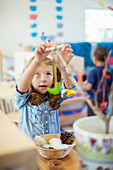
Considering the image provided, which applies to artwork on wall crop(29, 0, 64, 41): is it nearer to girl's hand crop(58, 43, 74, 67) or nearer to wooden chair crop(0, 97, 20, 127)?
wooden chair crop(0, 97, 20, 127)

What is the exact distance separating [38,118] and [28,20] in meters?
3.96

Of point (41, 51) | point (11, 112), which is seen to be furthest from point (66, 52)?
point (11, 112)

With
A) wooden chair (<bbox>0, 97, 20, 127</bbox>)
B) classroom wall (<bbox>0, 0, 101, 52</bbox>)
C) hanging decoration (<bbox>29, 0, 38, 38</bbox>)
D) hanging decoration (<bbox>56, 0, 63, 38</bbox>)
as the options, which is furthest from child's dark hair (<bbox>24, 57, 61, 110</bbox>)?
hanging decoration (<bbox>56, 0, 63, 38</bbox>)

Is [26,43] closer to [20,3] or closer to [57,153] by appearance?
[20,3]

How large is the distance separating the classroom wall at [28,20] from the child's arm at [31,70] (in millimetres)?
3808

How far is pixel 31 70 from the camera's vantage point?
715 mm

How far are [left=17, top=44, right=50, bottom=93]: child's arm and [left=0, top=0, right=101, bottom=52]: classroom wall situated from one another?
150 inches

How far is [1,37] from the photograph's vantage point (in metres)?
4.36

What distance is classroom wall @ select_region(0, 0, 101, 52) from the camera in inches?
172

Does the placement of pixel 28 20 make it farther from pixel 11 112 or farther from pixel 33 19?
pixel 11 112

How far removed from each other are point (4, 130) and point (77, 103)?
1.58 metres

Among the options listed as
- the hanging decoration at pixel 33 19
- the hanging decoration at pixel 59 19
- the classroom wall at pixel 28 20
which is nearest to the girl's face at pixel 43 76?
the classroom wall at pixel 28 20

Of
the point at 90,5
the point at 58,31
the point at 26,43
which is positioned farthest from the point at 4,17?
the point at 90,5

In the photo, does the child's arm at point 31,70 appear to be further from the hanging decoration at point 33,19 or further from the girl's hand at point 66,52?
the hanging decoration at point 33,19
